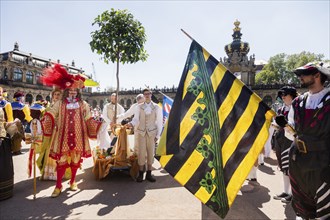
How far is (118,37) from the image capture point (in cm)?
575

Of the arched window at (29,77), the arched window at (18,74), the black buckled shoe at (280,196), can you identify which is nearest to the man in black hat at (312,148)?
the black buckled shoe at (280,196)

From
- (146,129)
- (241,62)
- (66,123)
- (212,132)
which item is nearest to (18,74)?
(241,62)

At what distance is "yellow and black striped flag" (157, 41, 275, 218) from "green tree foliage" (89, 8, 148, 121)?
380cm

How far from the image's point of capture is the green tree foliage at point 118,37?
5703 millimetres

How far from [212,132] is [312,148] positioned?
3.45 ft

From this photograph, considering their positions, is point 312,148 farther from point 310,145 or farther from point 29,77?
point 29,77

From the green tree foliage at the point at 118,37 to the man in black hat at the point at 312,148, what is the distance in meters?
4.54

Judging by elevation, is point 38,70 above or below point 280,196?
above

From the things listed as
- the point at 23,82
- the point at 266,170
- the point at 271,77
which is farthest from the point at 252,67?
the point at 23,82

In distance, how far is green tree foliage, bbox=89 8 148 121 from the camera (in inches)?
225

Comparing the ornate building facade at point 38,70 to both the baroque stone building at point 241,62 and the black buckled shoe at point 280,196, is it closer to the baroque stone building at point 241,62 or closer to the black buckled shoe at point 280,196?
the baroque stone building at point 241,62

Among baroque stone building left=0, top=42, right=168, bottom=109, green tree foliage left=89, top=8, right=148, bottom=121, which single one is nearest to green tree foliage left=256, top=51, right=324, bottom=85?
baroque stone building left=0, top=42, right=168, bottom=109

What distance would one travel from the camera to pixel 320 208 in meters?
2.16

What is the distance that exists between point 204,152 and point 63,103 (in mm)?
3150
